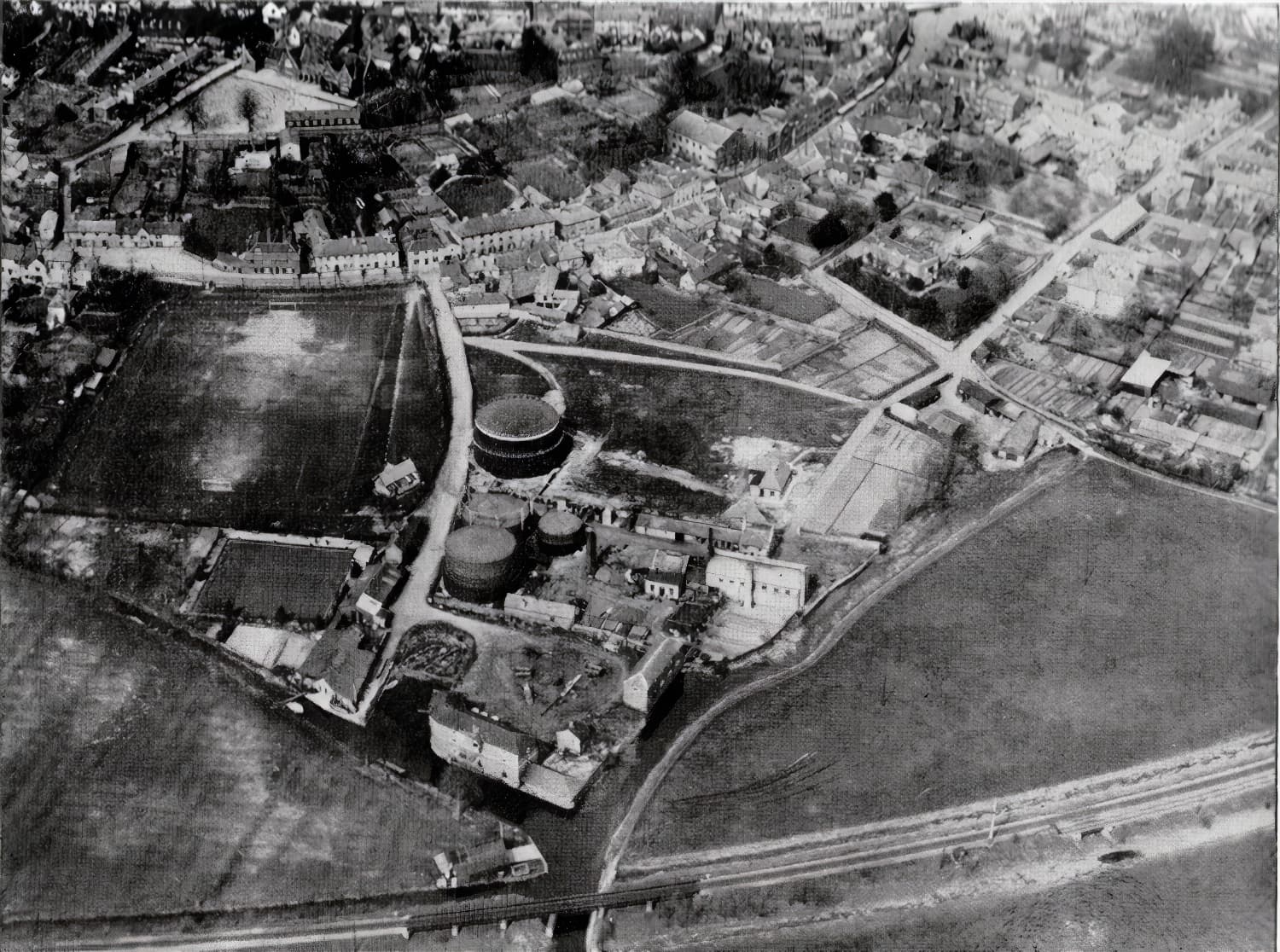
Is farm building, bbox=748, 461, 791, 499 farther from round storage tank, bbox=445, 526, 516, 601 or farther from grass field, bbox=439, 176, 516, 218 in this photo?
grass field, bbox=439, 176, 516, 218

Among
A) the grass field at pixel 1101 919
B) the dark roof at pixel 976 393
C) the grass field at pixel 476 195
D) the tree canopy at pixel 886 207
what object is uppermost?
the tree canopy at pixel 886 207

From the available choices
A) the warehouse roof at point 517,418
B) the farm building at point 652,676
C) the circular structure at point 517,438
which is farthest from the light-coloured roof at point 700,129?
the farm building at point 652,676

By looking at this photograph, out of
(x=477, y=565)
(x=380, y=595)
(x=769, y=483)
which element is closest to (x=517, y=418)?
(x=477, y=565)

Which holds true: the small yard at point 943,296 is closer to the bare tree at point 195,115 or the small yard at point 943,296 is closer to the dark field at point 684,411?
the dark field at point 684,411

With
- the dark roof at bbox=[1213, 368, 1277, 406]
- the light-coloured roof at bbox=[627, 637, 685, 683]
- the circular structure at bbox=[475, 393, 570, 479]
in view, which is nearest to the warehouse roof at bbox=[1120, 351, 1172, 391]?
the dark roof at bbox=[1213, 368, 1277, 406]

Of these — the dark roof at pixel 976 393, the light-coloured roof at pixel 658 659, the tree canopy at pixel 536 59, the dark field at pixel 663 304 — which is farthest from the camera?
the tree canopy at pixel 536 59

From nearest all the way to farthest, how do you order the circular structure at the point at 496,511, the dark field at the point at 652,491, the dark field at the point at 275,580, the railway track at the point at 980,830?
the railway track at the point at 980,830, the dark field at the point at 275,580, the circular structure at the point at 496,511, the dark field at the point at 652,491
